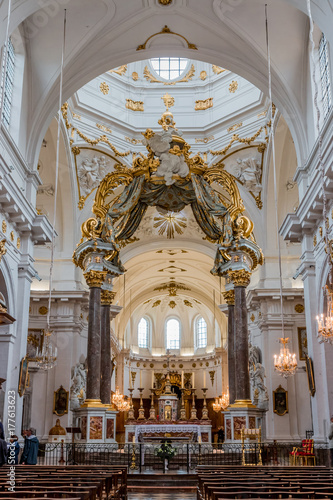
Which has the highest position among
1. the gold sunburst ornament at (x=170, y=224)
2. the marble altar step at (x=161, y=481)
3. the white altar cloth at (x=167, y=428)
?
the gold sunburst ornament at (x=170, y=224)

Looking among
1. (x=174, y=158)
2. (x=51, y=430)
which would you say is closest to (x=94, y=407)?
(x=174, y=158)

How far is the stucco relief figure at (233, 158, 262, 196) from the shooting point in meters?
21.2

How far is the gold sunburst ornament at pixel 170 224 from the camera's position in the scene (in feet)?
84.7

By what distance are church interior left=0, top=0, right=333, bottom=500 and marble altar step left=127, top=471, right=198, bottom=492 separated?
0.04 meters

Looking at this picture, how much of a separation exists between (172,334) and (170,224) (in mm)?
16263

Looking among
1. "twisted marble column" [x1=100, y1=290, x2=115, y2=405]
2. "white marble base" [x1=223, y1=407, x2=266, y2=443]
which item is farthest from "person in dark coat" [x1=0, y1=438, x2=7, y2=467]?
"white marble base" [x1=223, y1=407, x2=266, y2=443]

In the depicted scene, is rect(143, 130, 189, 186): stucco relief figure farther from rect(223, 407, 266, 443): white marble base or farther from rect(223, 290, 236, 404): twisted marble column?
rect(223, 407, 266, 443): white marble base

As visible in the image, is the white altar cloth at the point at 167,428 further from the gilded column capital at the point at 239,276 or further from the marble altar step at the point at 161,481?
the gilded column capital at the point at 239,276

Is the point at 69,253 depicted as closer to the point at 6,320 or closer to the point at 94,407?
the point at 94,407

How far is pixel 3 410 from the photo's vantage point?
12.8m

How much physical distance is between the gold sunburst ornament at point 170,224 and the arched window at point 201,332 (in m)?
14.3

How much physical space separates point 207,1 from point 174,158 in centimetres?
369

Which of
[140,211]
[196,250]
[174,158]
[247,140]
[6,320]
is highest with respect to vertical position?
[247,140]

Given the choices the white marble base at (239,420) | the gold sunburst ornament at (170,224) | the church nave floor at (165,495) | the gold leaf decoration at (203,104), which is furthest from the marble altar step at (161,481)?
the gold sunburst ornament at (170,224)
